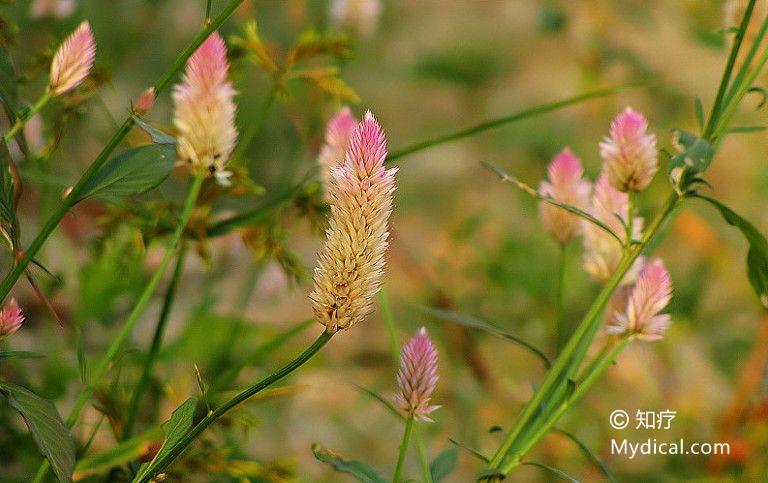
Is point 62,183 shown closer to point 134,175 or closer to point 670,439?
point 134,175

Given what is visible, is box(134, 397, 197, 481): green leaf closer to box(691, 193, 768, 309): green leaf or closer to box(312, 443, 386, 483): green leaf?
box(312, 443, 386, 483): green leaf

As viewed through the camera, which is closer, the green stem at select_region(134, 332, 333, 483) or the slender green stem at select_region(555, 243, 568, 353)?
the green stem at select_region(134, 332, 333, 483)

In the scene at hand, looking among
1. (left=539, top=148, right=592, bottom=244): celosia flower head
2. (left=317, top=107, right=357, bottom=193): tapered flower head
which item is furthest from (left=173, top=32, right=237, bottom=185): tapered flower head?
(left=539, top=148, right=592, bottom=244): celosia flower head

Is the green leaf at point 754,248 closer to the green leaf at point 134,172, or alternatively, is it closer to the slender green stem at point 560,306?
the slender green stem at point 560,306

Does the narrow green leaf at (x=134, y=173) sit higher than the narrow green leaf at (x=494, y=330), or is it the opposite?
the narrow green leaf at (x=494, y=330)

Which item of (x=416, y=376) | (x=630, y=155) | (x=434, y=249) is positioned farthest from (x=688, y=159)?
(x=434, y=249)

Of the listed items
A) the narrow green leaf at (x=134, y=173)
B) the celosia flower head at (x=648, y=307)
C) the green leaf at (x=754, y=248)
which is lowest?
the narrow green leaf at (x=134, y=173)

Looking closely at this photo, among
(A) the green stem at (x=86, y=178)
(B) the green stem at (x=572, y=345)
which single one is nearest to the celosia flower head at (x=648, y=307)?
(B) the green stem at (x=572, y=345)
